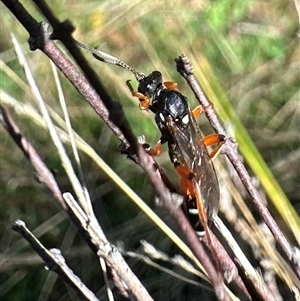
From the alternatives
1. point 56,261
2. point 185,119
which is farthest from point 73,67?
point 185,119

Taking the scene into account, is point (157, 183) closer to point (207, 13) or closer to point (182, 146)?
point (182, 146)

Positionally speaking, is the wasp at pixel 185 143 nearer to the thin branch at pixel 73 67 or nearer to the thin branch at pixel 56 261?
the thin branch at pixel 56 261

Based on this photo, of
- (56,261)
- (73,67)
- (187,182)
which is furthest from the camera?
(187,182)

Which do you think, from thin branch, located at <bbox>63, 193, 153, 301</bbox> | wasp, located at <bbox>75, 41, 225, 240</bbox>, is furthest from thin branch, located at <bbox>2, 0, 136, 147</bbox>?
wasp, located at <bbox>75, 41, 225, 240</bbox>

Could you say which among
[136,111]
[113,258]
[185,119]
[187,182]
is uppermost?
[136,111]

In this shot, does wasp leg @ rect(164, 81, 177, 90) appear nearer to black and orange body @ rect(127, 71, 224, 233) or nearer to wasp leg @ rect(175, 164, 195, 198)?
black and orange body @ rect(127, 71, 224, 233)

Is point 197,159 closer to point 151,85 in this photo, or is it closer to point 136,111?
point 151,85

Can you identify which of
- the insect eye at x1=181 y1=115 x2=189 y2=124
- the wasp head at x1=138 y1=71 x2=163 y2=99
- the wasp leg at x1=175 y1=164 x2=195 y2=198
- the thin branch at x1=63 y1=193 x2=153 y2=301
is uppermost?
the wasp head at x1=138 y1=71 x2=163 y2=99
